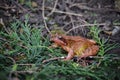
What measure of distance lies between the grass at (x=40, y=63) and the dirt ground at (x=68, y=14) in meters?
0.45

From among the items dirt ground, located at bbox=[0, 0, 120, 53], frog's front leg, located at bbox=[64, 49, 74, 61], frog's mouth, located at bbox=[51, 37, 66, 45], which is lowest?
frog's front leg, located at bbox=[64, 49, 74, 61]

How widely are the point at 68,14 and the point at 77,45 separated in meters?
0.97

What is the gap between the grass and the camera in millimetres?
2205

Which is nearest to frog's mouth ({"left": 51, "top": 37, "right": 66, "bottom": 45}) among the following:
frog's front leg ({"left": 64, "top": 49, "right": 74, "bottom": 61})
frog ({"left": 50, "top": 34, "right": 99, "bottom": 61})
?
frog ({"left": 50, "top": 34, "right": 99, "bottom": 61})

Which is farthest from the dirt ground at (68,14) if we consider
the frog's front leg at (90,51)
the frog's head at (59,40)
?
the frog's front leg at (90,51)

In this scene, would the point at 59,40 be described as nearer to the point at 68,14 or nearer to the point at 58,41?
the point at 58,41

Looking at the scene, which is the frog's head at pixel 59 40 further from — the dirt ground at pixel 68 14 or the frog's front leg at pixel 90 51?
the dirt ground at pixel 68 14

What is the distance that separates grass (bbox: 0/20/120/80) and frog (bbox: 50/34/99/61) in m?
0.07

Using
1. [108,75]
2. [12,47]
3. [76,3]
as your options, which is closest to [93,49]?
[108,75]

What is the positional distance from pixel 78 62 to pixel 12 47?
0.81 meters

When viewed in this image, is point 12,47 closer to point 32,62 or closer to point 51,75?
point 32,62

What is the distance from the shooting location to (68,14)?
357cm

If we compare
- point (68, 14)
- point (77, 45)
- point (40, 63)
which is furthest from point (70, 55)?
point (68, 14)

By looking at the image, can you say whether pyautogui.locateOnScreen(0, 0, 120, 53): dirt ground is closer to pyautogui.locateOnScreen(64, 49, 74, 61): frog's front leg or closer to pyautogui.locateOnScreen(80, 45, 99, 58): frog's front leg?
pyautogui.locateOnScreen(80, 45, 99, 58): frog's front leg
